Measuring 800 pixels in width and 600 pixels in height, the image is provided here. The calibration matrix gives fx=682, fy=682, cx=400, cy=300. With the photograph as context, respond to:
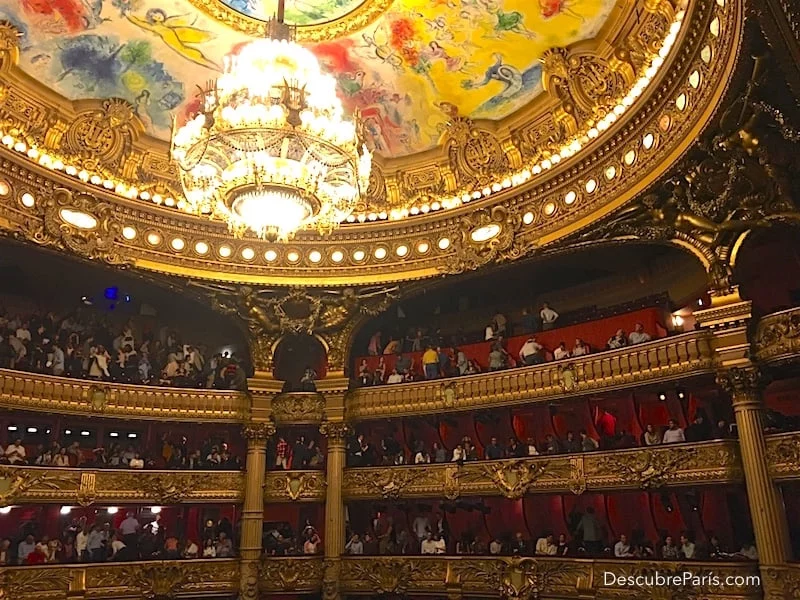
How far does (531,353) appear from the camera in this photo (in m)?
15.4

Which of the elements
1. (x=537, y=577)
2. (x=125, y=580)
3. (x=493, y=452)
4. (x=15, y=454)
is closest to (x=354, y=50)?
(x=493, y=452)

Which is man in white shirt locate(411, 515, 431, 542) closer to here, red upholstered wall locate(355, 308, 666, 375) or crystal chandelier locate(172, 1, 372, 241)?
red upholstered wall locate(355, 308, 666, 375)

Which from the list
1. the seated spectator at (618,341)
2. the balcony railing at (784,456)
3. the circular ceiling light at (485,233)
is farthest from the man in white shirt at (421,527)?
the balcony railing at (784,456)

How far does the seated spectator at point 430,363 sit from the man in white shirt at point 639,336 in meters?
4.71

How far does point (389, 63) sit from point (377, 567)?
432 inches

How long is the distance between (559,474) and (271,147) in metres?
8.91

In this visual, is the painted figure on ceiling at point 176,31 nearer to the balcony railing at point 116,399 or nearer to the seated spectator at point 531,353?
the balcony railing at point 116,399

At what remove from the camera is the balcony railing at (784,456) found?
10.9 m

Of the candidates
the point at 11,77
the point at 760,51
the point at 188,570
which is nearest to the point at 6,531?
the point at 188,570

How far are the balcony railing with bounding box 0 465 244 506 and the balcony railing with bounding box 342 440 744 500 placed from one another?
304 centimetres

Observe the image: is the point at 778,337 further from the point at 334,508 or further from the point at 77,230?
the point at 77,230

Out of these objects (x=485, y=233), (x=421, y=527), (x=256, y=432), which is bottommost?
(x=421, y=527)

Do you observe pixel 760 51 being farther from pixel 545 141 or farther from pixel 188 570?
pixel 188 570

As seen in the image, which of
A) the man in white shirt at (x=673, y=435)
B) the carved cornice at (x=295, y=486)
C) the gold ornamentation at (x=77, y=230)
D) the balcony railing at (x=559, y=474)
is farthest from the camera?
the carved cornice at (x=295, y=486)
